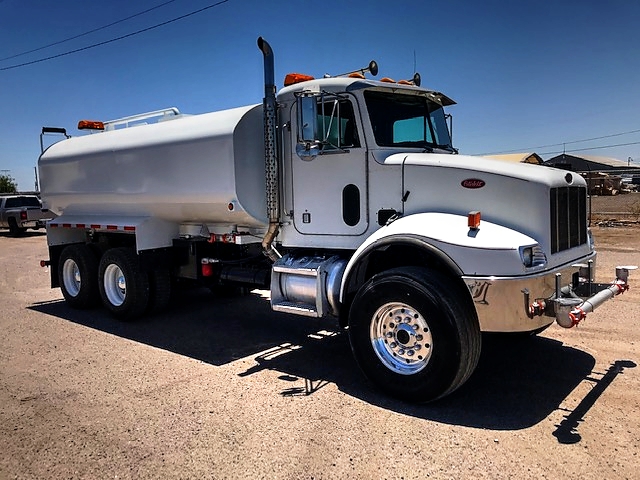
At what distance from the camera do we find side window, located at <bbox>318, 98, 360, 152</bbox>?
5.79 meters

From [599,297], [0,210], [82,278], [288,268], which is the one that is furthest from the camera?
[0,210]

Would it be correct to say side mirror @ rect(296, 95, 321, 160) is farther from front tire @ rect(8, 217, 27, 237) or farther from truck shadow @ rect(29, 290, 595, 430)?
front tire @ rect(8, 217, 27, 237)

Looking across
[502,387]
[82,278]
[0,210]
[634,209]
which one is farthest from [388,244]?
[0,210]

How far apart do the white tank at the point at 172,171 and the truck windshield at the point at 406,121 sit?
59.8 inches

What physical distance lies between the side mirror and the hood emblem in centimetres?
162

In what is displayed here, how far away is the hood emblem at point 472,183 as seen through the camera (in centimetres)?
494

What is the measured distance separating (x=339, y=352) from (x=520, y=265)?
8.92 ft

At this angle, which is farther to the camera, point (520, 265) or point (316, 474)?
point (520, 265)

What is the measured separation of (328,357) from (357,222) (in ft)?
5.26

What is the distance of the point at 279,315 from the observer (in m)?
8.34

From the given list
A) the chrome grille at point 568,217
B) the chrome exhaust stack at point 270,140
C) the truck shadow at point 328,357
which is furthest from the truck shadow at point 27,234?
the chrome grille at point 568,217

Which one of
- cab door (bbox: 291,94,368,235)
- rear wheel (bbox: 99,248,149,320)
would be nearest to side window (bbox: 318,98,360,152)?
cab door (bbox: 291,94,368,235)

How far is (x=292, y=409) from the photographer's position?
15.5 feet

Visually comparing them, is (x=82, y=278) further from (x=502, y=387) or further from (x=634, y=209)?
(x=634, y=209)
